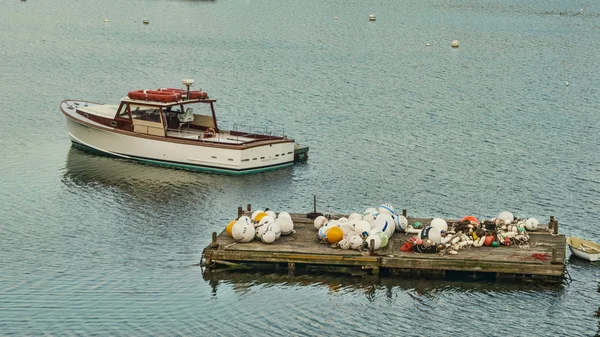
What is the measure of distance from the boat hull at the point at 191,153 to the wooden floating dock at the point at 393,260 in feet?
57.2

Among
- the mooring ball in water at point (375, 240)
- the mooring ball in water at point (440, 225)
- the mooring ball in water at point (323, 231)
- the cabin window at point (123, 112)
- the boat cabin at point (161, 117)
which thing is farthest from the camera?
the cabin window at point (123, 112)

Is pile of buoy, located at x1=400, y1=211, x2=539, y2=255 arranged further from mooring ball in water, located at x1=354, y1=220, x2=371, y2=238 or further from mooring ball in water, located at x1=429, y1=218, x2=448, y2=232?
mooring ball in water, located at x1=354, y1=220, x2=371, y2=238

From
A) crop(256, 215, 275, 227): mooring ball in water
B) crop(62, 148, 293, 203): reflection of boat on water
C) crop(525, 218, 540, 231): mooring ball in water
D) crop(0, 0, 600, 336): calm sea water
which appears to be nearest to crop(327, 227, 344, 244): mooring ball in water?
crop(0, 0, 600, 336): calm sea water

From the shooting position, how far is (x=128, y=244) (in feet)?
171

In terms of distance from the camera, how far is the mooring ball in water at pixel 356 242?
154 ft

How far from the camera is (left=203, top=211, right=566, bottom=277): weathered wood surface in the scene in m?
45.5

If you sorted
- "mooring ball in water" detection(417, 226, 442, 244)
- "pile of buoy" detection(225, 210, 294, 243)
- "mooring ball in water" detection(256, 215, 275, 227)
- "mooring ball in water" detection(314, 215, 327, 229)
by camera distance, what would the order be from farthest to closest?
1. "mooring ball in water" detection(314, 215, 327, 229)
2. "mooring ball in water" detection(256, 215, 275, 227)
3. "pile of buoy" detection(225, 210, 294, 243)
4. "mooring ball in water" detection(417, 226, 442, 244)

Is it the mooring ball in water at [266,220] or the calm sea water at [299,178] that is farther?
the mooring ball in water at [266,220]

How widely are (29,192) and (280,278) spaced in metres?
22.0

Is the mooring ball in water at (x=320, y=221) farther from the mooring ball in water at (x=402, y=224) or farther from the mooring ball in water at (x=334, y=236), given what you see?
the mooring ball in water at (x=402, y=224)

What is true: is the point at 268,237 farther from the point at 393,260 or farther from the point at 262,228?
the point at 393,260

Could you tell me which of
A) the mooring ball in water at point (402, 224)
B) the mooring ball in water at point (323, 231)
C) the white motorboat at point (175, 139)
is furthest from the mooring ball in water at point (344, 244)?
the white motorboat at point (175, 139)

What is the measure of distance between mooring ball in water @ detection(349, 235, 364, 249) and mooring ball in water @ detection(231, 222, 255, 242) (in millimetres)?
4798

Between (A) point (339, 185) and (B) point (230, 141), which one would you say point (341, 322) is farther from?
(B) point (230, 141)
